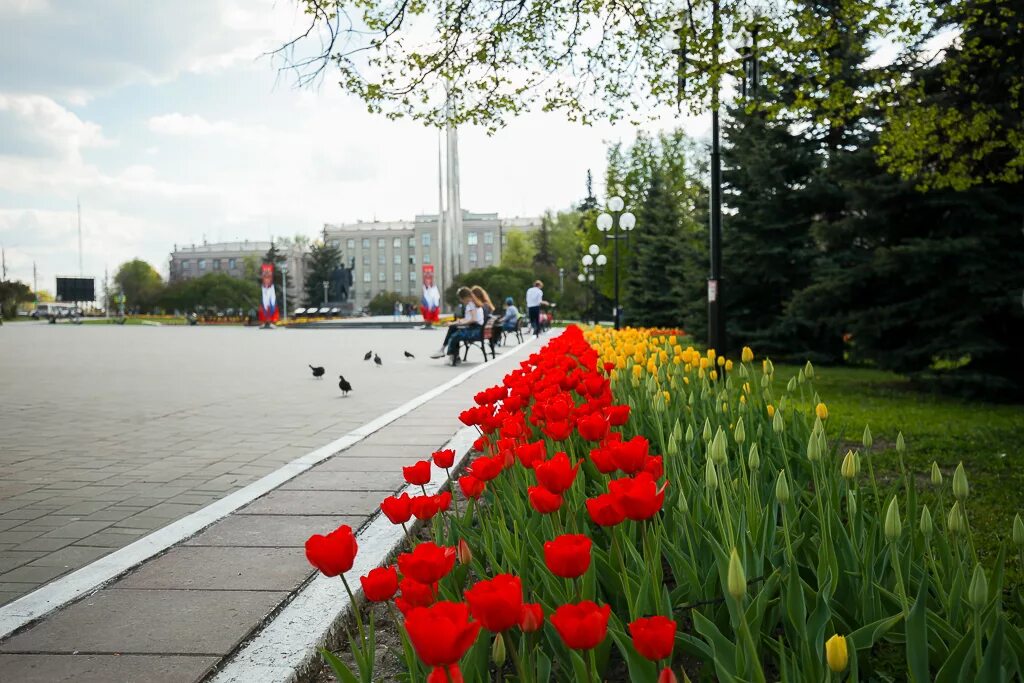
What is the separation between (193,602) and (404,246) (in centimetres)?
13865

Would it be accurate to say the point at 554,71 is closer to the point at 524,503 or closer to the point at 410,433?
the point at 410,433

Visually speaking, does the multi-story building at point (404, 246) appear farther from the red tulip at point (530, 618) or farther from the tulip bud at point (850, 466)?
the red tulip at point (530, 618)

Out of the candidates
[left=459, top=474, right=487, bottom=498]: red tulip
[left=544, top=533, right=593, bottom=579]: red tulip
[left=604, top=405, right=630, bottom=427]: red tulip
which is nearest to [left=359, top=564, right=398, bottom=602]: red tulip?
[left=544, top=533, right=593, bottom=579]: red tulip

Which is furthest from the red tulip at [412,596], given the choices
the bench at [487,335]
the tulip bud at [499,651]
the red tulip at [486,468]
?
the bench at [487,335]

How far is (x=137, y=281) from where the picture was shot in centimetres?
12900

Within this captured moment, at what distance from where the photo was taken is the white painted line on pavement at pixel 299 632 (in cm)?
268

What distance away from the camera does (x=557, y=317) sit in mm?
69000

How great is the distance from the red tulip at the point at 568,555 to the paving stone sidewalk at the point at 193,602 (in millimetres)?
1651

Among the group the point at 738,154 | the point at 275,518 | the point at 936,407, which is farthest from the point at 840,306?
the point at 275,518

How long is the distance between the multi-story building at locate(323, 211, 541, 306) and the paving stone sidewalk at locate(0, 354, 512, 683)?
130 m

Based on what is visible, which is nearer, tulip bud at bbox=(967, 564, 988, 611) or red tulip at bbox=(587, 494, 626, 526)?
tulip bud at bbox=(967, 564, 988, 611)

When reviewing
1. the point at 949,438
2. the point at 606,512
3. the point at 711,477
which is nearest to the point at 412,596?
the point at 606,512

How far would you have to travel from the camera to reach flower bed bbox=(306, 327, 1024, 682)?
1.56 metres

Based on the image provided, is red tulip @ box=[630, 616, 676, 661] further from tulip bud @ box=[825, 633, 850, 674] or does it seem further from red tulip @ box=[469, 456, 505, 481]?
red tulip @ box=[469, 456, 505, 481]
